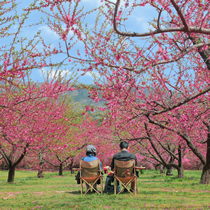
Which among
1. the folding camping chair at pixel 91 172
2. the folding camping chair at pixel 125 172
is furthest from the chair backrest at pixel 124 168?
the folding camping chair at pixel 91 172

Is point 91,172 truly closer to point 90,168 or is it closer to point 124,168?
point 90,168

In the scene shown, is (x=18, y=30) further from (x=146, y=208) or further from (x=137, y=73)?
(x=146, y=208)

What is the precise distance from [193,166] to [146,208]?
32.3m

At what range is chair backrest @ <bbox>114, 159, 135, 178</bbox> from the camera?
245 inches

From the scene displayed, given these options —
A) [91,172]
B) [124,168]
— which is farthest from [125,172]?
[91,172]

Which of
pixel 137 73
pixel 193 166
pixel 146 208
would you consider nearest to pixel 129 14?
pixel 137 73

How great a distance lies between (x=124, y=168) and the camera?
20.5 feet

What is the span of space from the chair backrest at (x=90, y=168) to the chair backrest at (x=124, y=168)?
2.21 feet

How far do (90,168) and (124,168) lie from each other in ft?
3.46

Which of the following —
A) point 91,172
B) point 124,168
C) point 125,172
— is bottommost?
point 91,172

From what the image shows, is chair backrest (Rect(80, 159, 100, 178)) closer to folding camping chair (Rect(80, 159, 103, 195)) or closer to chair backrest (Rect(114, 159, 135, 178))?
folding camping chair (Rect(80, 159, 103, 195))

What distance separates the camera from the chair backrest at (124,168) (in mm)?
6227

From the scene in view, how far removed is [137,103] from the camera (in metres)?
6.91

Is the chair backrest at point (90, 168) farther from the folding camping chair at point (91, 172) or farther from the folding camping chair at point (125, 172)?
the folding camping chair at point (125, 172)
